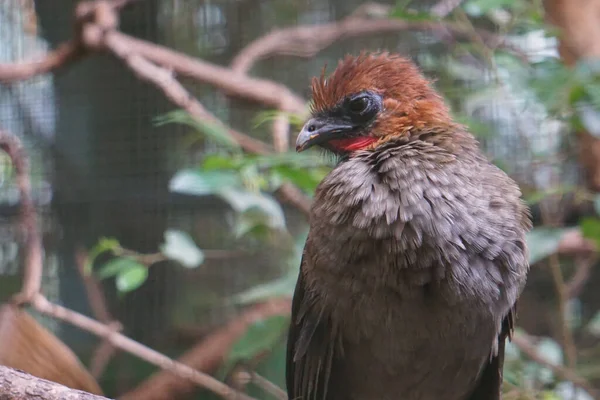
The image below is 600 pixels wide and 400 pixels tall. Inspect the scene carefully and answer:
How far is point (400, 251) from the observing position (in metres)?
1.31

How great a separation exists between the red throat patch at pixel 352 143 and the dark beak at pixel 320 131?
1 cm

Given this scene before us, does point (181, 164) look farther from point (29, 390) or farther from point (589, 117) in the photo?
Result: point (29, 390)

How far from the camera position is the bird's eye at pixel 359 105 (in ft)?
5.02

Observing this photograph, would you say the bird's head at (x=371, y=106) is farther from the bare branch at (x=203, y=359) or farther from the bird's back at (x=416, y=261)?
the bare branch at (x=203, y=359)

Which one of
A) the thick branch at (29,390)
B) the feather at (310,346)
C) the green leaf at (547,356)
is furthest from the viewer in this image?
the green leaf at (547,356)

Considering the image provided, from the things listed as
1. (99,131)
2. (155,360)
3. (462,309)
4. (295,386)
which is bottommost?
(155,360)

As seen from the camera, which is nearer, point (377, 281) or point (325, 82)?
point (377, 281)

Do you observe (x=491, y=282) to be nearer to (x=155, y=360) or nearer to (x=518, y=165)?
(x=155, y=360)

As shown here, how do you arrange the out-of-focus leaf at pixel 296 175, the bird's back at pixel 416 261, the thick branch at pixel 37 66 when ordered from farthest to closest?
1. the thick branch at pixel 37 66
2. the out-of-focus leaf at pixel 296 175
3. the bird's back at pixel 416 261

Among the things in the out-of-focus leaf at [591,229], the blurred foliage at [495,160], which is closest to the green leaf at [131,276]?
the blurred foliage at [495,160]

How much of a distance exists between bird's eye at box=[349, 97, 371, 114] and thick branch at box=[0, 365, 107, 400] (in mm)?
794

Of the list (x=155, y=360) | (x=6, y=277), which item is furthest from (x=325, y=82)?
(x=6, y=277)

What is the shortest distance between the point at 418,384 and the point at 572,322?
1810 mm

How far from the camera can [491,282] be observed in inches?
53.7
